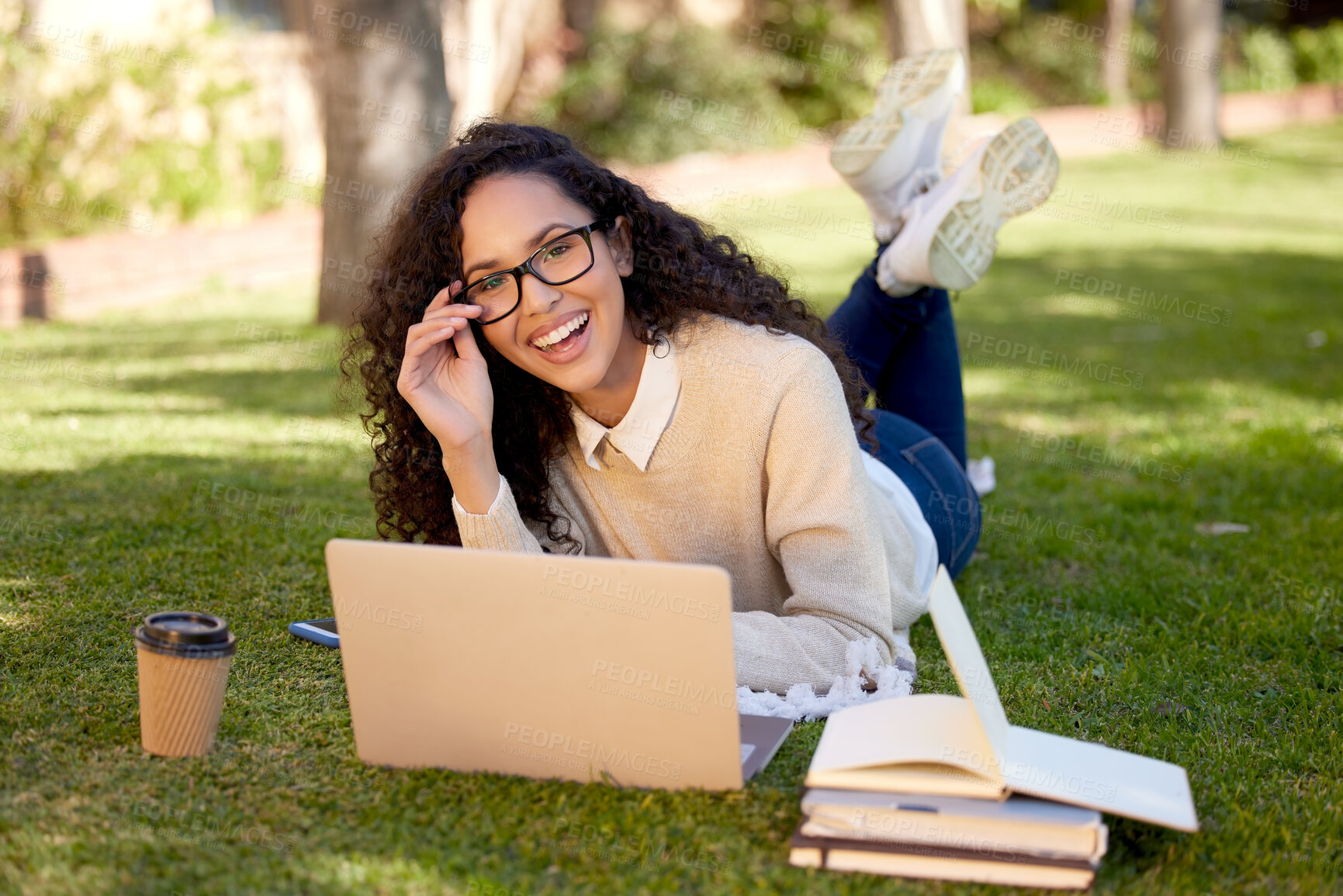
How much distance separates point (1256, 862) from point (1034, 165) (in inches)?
83.4

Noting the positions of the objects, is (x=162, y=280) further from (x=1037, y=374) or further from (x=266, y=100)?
(x=1037, y=374)

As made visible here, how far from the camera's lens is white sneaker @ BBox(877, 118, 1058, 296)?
3215 mm

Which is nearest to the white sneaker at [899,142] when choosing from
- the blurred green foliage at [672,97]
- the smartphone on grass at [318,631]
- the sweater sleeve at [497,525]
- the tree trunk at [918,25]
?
the sweater sleeve at [497,525]

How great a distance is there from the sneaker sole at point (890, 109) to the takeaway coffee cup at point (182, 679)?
2.26 m

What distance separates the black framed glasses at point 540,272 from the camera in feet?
7.66

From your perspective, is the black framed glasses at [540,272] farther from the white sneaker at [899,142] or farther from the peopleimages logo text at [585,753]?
the white sneaker at [899,142]

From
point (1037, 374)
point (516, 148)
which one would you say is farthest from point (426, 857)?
point (1037, 374)

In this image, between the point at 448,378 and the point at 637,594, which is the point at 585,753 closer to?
the point at 637,594

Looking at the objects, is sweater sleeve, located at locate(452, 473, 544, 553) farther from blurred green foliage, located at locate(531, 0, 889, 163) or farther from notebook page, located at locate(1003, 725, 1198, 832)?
blurred green foliage, located at locate(531, 0, 889, 163)

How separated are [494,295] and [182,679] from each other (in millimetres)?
913

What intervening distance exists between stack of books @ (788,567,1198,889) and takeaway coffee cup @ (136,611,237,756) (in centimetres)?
101

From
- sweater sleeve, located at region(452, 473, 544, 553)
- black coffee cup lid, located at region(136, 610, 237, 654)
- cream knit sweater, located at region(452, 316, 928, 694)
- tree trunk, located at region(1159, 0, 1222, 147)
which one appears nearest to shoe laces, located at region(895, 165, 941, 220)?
cream knit sweater, located at region(452, 316, 928, 694)

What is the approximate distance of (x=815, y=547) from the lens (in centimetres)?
239

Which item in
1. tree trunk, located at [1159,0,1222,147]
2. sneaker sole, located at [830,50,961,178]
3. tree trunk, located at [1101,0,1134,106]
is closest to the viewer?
sneaker sole, located at [830,50,961,178]
